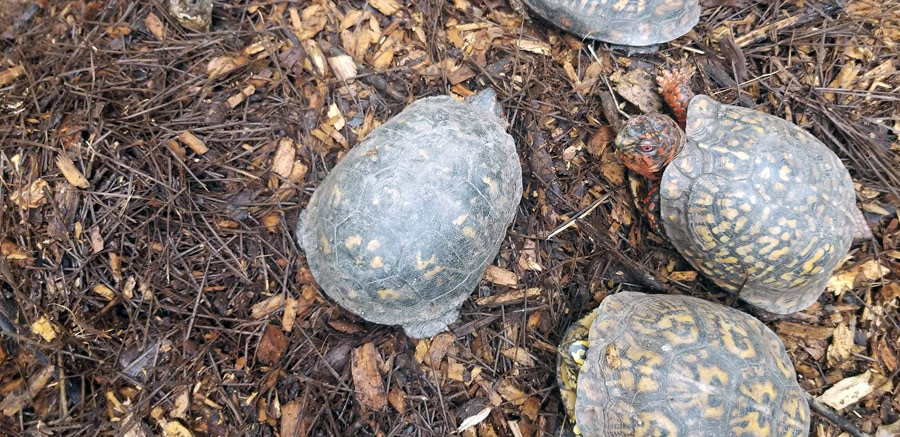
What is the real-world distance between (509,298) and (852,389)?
1.79 m

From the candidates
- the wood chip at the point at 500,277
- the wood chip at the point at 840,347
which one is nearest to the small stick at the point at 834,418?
the wood chip at the point at 840,347

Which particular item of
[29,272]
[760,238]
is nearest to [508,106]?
[760,238]

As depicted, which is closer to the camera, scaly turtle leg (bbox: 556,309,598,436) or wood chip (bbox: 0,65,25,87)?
scaly turtle leg (bbox: 556,309,598,436)

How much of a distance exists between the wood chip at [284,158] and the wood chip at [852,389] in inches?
117

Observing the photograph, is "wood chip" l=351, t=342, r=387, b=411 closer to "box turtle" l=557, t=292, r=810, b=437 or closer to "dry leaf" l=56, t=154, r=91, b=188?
"box turtle" l=557, t=292, r=810, b=437

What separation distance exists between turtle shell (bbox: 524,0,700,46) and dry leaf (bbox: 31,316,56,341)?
9.61 feet

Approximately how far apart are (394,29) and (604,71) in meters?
1.21

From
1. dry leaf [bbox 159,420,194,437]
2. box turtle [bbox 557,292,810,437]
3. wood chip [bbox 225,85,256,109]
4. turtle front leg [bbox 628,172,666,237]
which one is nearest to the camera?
box turtle [bbox 557,292,810,437]

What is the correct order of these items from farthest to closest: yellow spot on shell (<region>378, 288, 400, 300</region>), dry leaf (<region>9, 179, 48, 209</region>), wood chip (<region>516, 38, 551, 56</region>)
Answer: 1. wood chip (<region>516, 38, 551, 56</region>)
2. dry leaf (<region>9, 179, 48, 209</region>)
3. yellow spot on shell (<region>378, 288, 400, 300</region>)

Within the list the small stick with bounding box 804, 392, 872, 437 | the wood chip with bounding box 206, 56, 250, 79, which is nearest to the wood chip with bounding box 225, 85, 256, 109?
the wood chip with bounding box 206, 56, 250, 79

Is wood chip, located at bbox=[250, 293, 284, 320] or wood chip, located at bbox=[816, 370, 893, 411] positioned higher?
wood chip, located at bbox=[250, 293, 284, 320]

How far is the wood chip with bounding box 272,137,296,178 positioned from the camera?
276 cm

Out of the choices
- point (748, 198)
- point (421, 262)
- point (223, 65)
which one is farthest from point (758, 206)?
point (223, 65)

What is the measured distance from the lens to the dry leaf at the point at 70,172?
2605mm
